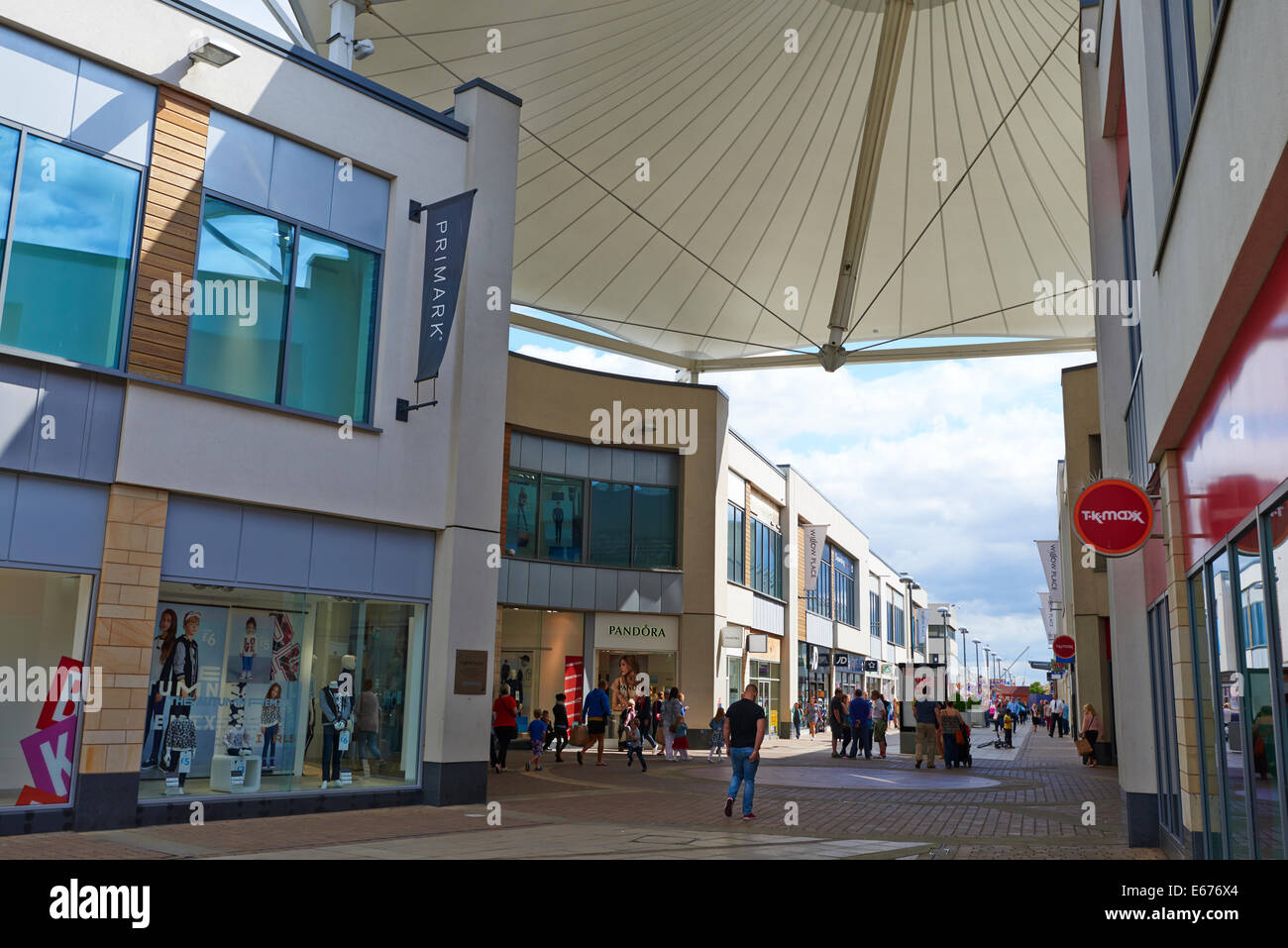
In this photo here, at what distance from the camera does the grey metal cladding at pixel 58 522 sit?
11.3 metres

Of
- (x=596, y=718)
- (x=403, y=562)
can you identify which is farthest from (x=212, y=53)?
(x=596, y=718)

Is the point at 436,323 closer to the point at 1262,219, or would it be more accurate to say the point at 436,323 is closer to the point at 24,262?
the point at 24,262

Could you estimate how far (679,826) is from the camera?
13438 millimetres

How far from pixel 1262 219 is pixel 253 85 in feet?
41.0

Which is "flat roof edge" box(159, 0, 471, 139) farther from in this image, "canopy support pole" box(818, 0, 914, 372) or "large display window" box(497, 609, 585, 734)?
"large display window" box(497, 609, 585, 734)

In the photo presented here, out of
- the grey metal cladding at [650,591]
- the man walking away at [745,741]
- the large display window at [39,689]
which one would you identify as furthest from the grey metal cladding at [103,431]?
the grey metal cladding at [650,591]

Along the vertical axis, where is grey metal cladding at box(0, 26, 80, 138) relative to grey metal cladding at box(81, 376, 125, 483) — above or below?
above

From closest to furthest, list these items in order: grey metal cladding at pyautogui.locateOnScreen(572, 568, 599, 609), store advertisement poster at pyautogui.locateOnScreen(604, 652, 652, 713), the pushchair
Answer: the pushchair → grey metal cladding at pyautogui.locateOnScreen(572, 568, 599, 609) → store advertisement poster at pyautogui.locateOnScreen(604, 652, 652, 713)

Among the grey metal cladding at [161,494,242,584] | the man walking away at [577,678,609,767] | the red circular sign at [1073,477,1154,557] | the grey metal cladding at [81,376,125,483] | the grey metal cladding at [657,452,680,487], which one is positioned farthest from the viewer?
the grey metal cladding at [657,452,680,487]

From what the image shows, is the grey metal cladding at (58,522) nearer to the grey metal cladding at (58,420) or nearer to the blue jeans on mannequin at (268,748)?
the grey metal cladding at (58,420)

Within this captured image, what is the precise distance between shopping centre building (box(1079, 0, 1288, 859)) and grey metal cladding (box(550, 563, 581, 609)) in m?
19.3

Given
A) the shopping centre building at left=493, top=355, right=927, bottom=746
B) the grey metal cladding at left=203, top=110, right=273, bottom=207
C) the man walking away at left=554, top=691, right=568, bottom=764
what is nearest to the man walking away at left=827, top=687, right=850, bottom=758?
the shopping centre building at left=493, top=355, right=927, bottom=746

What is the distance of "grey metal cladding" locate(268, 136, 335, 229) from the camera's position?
14148mm

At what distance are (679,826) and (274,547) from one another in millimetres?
6226
